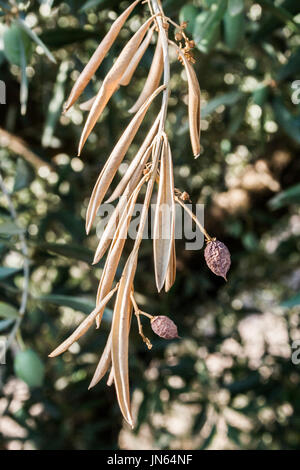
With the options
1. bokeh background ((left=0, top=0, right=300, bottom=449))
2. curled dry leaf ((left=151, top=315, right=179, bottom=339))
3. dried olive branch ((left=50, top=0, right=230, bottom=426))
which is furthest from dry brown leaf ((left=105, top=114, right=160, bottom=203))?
bokeh background ((left=0, top=0, right=300, bottom=449))

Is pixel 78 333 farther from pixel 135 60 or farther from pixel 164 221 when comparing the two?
pixel 135 60

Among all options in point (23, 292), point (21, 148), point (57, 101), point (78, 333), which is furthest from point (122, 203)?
point (21, 148)

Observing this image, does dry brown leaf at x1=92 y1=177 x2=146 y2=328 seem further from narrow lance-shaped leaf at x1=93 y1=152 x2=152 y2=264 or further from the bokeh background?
the bokeh background

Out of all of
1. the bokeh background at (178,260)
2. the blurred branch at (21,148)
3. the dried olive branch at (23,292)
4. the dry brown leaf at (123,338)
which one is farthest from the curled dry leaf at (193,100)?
the blurred branch at (21,148)

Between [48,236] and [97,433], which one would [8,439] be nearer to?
[97,433]

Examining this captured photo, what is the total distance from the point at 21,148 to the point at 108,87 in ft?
4.11

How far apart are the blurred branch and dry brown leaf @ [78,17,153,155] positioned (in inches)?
46.9

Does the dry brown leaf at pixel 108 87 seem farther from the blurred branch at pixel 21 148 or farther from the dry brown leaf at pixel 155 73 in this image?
the blurred branch at pixel 21 148

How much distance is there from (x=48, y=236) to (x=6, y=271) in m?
1.09

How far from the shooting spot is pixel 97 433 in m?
1.95

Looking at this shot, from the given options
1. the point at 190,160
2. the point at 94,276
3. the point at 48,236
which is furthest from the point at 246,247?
the point at 48,236

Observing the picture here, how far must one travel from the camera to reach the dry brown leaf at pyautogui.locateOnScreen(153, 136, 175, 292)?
1.35 ft

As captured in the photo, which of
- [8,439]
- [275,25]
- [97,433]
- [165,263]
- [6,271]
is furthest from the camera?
[97,433]

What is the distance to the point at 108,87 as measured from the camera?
45 centimetres
